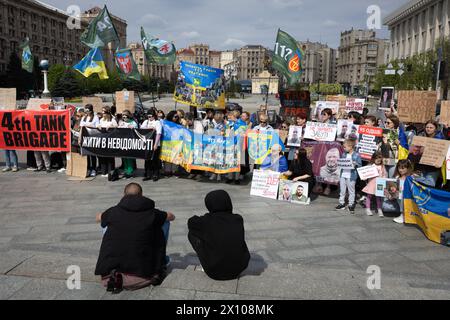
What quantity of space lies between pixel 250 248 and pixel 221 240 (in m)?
1.84

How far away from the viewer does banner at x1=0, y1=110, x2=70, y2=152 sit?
1023cm

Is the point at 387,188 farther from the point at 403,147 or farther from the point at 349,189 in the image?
Answer: the point at 403,147

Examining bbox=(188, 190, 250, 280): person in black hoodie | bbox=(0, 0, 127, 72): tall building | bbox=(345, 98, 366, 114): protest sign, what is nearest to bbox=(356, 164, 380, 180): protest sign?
bbox=(188, 190, 250, 280): person in black hoodie

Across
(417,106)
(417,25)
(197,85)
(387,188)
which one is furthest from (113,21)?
(387,188)

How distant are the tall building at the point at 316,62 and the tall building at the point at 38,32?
9888 centimetres

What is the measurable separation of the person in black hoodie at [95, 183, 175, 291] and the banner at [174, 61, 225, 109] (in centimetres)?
679

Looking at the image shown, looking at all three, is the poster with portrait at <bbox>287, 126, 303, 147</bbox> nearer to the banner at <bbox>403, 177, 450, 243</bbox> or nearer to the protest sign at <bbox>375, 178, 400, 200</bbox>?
the protest sign at <bbox>375, 178, 400, 200</bbox>

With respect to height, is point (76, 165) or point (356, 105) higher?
point (356, 105)

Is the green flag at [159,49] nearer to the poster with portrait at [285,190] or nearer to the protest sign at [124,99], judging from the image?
the poster with portrait at [285,190]

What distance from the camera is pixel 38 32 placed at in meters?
102

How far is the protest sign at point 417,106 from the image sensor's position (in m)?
10.3
